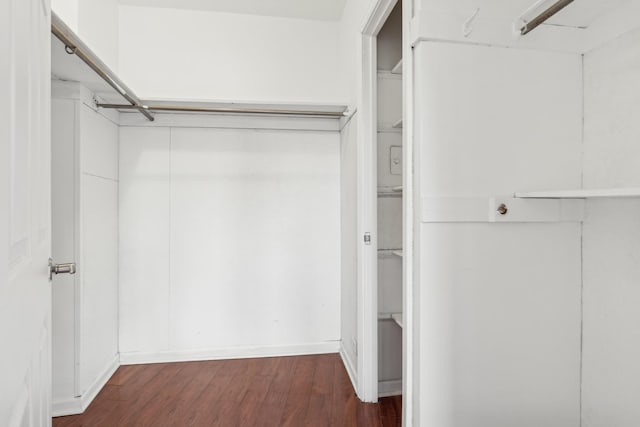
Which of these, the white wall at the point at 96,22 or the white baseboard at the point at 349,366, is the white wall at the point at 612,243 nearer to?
the white baseboard at the point at 349,366

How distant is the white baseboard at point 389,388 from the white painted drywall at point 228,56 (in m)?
1.99

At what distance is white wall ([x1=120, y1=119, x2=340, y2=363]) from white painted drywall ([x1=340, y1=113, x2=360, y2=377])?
4.3 inches

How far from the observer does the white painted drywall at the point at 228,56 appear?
251 centimetres

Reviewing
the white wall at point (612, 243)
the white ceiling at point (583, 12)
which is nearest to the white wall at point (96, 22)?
the white ceiling at point (583, 12)

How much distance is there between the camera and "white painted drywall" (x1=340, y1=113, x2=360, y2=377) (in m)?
2.22

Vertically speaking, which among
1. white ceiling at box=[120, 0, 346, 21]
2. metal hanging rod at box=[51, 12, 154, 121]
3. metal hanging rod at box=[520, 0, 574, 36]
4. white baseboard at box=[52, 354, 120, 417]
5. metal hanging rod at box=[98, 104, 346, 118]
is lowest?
white baseboard at box=[52, 354, 120, 417]

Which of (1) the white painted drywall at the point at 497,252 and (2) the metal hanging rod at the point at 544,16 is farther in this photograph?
(1) the white painted drywall at the point at 497,252

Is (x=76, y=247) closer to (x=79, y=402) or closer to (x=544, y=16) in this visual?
(x=79, y=402)

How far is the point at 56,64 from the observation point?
66.1 inches

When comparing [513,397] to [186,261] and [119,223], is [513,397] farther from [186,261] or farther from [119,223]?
[119,223]

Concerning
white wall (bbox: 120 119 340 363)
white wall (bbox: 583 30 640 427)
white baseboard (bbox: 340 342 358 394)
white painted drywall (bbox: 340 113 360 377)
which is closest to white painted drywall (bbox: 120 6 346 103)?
white wall (bbox: 120 119 340 363)

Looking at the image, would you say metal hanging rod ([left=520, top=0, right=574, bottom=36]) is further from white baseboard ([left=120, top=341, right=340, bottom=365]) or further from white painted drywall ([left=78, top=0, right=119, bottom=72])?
white baseboard ([left=120, top=341, right=340, bottom=365])
